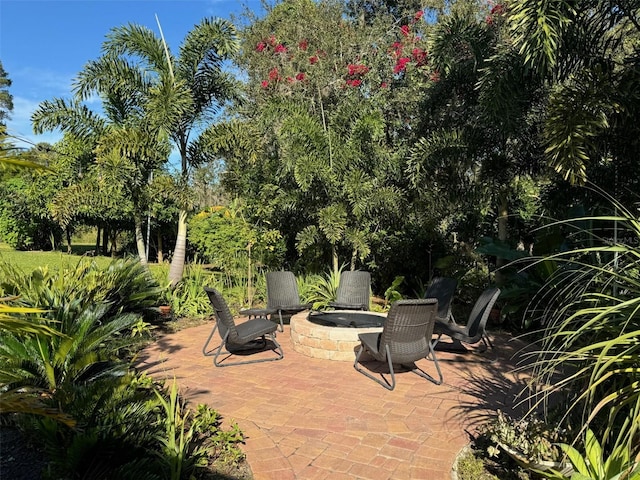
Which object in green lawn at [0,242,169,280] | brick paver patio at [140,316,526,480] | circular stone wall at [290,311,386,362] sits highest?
green lawn at [0,242,169,280]

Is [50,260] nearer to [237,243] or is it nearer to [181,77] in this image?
[237,243]

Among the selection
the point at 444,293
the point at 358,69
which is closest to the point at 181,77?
the point at 358,69

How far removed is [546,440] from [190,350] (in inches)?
200

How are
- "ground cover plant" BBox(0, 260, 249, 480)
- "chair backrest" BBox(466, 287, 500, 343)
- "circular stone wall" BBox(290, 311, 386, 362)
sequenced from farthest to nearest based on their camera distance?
"circular stone wall" BBox(290, 311, 386, 362) < "chair backrest" BBox(466, 287, 500, 343) < "ground cover plant" BBox(0, 260, 249, 480)

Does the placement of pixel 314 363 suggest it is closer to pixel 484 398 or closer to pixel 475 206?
pixel 484 398

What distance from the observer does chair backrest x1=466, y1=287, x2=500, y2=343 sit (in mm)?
5840

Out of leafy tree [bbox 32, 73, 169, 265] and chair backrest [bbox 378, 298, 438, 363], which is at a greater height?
leafy tree [bbox 32, 73, 169, 265]

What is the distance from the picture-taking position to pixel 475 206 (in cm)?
946

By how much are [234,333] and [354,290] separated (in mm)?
3066

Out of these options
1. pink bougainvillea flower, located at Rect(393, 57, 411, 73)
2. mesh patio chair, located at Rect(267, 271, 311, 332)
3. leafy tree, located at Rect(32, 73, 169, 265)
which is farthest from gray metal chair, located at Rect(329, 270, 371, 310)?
Answer: pink bougainvillea flower, located at Rect(393, 57, 411, 73)

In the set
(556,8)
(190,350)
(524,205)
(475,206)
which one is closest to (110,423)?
(190,350)

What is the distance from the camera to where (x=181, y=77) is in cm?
958

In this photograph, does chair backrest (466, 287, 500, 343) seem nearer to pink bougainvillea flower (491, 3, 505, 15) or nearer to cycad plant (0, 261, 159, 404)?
cycad plant (0, 261, 159, 404)

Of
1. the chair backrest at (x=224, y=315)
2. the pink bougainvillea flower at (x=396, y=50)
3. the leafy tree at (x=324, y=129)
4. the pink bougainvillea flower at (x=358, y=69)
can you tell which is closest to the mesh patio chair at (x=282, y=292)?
the leafy tree at (x=324, y=129)
